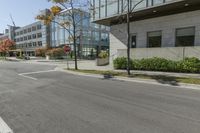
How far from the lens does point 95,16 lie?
21.8 meters

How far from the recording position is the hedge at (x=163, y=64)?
13891 millimetres

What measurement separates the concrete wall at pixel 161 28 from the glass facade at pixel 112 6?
247cm

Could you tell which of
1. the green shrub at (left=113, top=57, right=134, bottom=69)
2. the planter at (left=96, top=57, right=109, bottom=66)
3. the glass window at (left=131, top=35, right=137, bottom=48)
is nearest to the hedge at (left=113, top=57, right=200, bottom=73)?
the green shrub at (left=113, top=57, right=134, bottom=69)

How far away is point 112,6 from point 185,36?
7985mm

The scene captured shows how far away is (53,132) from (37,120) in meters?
1.07

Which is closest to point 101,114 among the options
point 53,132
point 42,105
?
point 53,132

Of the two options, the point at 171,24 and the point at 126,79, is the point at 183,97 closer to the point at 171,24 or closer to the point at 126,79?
the point at 126,79

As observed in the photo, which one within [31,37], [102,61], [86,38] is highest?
[31,37]

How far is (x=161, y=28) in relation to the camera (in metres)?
18.1

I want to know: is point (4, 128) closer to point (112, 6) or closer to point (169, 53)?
point (169, 53)

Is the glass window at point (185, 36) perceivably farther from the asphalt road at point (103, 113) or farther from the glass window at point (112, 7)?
the asphalt road at point (103, 113)

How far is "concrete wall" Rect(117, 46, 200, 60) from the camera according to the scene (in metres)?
14.7

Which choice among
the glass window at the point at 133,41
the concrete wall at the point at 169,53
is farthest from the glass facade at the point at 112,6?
the concrete wall at the point at 169,53

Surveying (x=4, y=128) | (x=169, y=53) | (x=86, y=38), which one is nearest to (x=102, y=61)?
(x=169, y=53)
